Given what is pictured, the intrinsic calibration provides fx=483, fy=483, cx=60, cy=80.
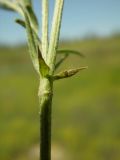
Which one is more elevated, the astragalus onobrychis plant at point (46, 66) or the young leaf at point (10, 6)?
the young leaf at point (10, 6)

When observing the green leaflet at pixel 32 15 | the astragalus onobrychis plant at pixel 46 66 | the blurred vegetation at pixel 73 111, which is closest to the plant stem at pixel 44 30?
the astragalus onobrychis plant at pixel 46 66

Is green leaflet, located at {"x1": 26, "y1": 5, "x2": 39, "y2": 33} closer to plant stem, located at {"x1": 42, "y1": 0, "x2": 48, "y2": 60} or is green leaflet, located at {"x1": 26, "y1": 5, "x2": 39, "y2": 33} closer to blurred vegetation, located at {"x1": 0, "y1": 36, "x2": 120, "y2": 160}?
plant stem, located at {"x1": 42, "y1": 0, "x2": 48, "y2": 60}

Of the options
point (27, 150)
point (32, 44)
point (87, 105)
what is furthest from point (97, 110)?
→ point (32, 44)

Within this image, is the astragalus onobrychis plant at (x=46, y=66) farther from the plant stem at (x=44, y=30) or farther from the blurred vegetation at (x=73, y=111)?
the blurred vegetation at (x=73, y=111)

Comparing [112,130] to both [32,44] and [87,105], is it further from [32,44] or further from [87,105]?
[32,44]

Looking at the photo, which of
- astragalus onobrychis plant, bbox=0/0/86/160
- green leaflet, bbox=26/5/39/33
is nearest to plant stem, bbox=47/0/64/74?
astragalus onobrychis plant, bbox=0/0/86/160
